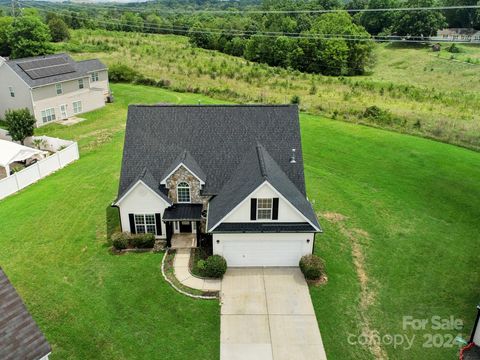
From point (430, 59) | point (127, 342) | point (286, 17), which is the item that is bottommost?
point (127, 342)

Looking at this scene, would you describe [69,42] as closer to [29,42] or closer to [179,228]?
[29,42]

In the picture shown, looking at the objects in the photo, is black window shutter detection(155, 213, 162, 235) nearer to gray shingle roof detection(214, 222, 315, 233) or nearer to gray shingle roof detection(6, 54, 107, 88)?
gray shingle roof detection(214, 222, 315, 233)

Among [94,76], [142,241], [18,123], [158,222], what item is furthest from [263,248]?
[94,76]

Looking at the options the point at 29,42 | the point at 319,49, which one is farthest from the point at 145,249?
the point at 319,49

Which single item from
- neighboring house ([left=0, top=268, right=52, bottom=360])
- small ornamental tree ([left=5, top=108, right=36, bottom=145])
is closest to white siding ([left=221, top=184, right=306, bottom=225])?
neighboring house ([left=0, top=268, right=52, bottom=360])

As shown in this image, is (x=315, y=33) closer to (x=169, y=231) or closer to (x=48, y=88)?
(x=48, y=88)

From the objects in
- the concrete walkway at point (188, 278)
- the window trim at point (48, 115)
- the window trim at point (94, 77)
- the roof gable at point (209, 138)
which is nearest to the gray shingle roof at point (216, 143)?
the roof gable at point (209, 138)

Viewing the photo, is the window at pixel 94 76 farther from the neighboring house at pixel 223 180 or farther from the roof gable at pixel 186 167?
the roof gable at pixel 186 167
